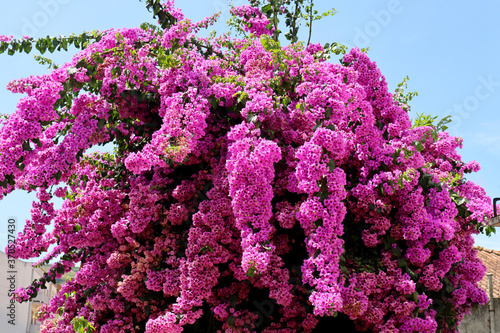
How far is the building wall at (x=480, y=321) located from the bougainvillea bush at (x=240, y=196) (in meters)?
6.42

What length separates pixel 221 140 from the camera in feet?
17.0

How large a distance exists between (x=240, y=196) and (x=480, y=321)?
977 cm

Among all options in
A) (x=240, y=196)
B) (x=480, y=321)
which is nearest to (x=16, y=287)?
(x=480, y=321)

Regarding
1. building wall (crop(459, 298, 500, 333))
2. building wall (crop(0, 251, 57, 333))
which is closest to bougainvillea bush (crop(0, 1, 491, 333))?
building wall (crop(459, 298, 500, 333))

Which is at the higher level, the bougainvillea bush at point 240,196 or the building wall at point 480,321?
the bougainvillea bush at point 240,196

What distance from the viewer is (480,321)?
38.0 feet

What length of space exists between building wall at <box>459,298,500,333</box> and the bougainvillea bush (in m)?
6.42

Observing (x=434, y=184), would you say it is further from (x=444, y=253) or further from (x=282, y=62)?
(x=282, y=62)

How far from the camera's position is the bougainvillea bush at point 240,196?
4332 mm

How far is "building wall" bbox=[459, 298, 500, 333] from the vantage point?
1152 centimetres

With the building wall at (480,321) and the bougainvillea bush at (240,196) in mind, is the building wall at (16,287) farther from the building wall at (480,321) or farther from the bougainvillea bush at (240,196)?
the bougainvillea bush at (240,196)

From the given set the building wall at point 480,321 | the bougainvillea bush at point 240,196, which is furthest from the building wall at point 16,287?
the bougainvillea bush at point 240,196

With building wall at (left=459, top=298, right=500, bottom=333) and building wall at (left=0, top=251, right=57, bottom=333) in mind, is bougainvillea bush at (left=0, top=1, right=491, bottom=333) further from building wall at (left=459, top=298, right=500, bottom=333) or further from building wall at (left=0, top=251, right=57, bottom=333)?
building wall at (left=0, top=251, right=57, bottom=333)

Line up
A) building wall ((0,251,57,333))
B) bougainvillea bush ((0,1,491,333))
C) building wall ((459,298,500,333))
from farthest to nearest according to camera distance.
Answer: building wall ((0,251,57,333)), building wall ((459,298,500,333)), bougainvillea bush ((0,1,491,333))
